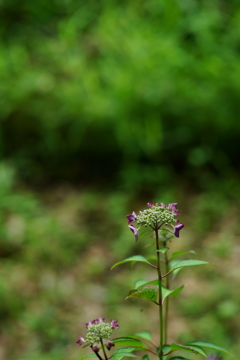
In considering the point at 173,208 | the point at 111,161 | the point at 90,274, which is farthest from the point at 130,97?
the point at 173,208

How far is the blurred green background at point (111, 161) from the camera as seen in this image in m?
1.59

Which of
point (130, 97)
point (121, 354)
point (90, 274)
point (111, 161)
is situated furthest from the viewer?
point (111, 161)

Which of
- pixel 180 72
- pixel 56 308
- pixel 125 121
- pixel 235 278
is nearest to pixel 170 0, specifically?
pixel 180 72

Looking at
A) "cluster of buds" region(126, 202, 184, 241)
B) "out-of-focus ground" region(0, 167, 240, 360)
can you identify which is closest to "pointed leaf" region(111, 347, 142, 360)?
"cluster of buds" region(126, 202, 184, 241)

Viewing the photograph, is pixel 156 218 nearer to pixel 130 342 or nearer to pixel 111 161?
pixel 130 342

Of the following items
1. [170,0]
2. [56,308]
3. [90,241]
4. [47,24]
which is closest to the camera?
[56,308]

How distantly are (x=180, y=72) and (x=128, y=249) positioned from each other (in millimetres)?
1113

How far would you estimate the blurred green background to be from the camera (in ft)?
5.21

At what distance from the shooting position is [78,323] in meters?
1.54

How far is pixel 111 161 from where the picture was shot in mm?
2537

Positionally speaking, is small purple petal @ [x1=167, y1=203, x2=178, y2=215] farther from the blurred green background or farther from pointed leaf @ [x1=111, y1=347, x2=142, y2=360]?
the blurred green background

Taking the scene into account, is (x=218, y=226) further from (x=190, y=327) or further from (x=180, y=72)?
(x=180, y=72)

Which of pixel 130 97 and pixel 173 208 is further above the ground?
pixel 130 97

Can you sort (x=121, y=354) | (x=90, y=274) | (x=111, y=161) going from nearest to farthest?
(x=121, y=354) → (x=90, y=274) → (x=111, y=161)
